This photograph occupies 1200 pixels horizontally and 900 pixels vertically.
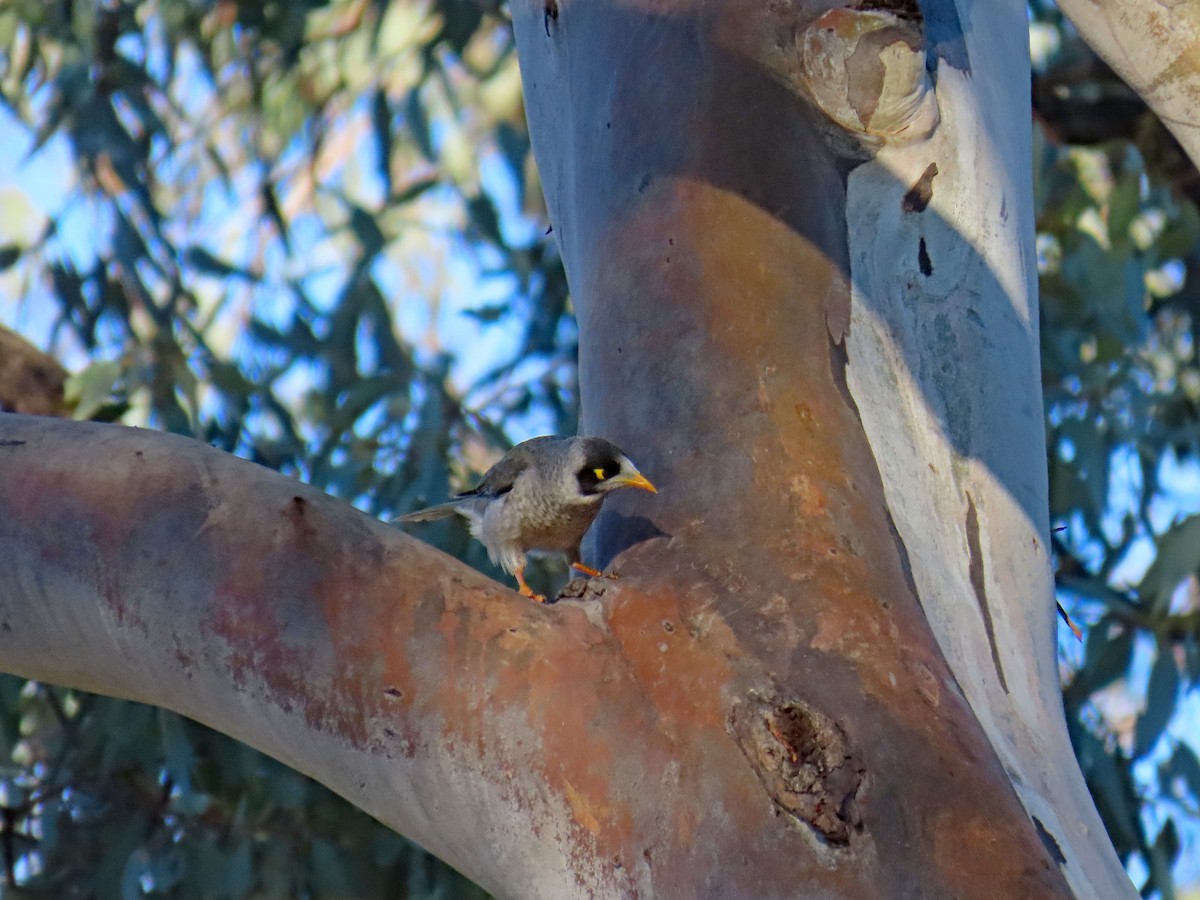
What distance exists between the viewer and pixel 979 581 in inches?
60.9

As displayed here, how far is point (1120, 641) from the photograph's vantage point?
3053 millimetres

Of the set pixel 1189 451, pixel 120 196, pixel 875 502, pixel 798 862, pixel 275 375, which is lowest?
pixel 798 862

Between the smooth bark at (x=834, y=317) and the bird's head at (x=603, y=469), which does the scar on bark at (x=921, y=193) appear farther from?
the bird's head at (x=603, y=469)

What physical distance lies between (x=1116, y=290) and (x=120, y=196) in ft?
7.97

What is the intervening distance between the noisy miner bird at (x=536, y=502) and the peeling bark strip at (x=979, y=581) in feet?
1.37

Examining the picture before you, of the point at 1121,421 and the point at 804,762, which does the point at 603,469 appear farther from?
the point at 1121,421

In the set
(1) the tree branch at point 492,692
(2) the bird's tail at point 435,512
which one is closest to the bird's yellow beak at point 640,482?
(1) the tree branch at point 492,692

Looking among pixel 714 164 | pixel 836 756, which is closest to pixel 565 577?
pixel 714 164

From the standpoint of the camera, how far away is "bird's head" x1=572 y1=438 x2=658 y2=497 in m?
1.50

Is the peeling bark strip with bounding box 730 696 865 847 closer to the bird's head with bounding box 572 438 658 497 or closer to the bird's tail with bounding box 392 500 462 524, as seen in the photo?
the bird's head with bounding box 572 438 658 497

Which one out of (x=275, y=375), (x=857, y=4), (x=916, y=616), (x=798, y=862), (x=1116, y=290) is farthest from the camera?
(x=275, y=375)

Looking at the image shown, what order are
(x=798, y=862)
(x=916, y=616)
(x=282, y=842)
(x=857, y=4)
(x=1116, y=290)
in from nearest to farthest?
1. (x=798, y=862)
2. (x=916, y=616)
3. (x=857, y=4)
4. (x=282, y=842)
5. (x=1116, y=290)

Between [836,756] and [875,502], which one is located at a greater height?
[875,502]

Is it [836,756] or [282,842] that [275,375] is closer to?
[282,842]
